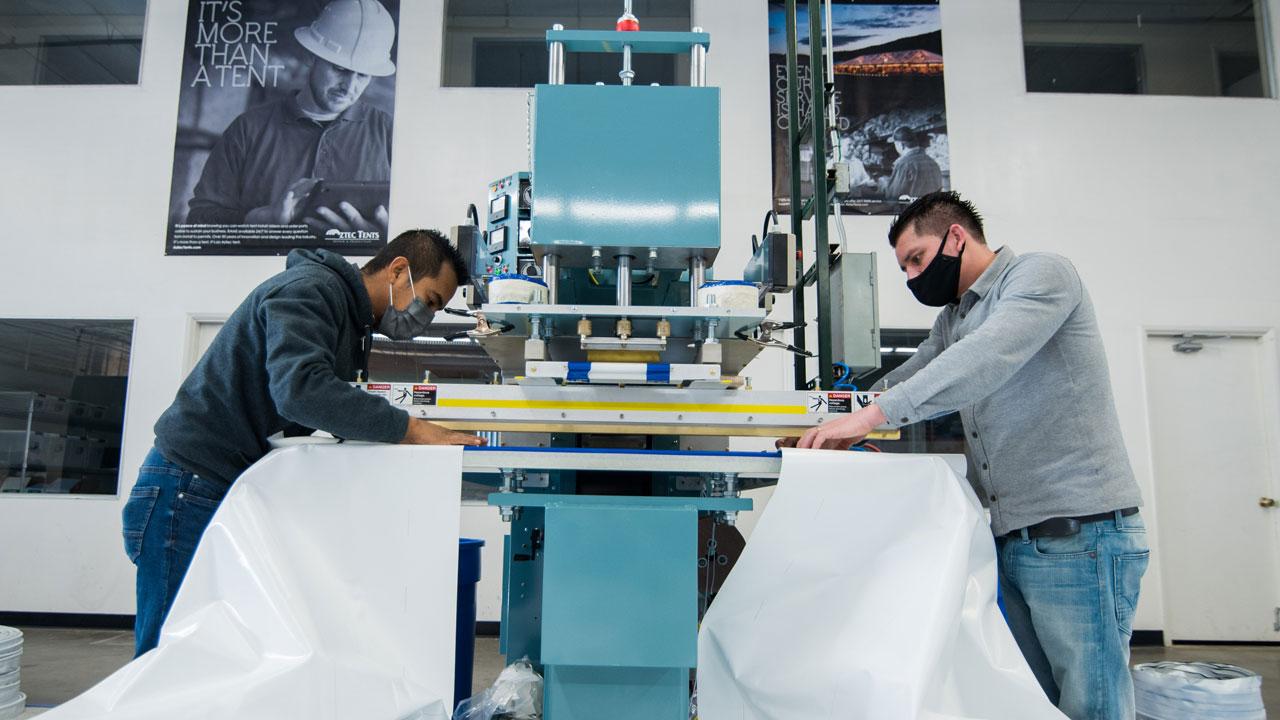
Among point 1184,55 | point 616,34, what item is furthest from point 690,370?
point 1184,55

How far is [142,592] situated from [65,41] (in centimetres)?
483

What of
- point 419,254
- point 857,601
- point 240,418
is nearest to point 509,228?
point 419,254

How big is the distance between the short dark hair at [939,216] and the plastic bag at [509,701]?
4.06 ft

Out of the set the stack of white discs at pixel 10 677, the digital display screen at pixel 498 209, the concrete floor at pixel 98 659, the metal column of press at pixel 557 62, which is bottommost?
the concrete floor at pixel 98 659

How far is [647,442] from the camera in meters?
1.99

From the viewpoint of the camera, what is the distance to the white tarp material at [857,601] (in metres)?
1.22

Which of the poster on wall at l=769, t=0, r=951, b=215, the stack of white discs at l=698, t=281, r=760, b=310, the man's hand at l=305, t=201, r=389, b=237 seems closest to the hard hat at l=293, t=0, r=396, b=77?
the man's hand at l=305, t=201, r=389, b=237

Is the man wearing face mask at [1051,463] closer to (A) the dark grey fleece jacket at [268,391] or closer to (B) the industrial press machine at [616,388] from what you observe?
(B) the industrial press machine at [616,388]

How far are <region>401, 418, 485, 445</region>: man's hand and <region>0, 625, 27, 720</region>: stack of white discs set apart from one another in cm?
200

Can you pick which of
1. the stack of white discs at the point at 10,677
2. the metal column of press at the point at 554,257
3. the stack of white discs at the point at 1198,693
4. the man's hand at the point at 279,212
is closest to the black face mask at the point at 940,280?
the metal column of press at the point at 554,257

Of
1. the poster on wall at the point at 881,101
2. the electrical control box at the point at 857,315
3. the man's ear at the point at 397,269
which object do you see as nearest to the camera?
the man's ear at the point at 397,269

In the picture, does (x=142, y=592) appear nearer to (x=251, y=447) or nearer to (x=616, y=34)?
(x=251, y=447)

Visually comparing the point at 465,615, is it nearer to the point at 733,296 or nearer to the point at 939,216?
the point at 733,296

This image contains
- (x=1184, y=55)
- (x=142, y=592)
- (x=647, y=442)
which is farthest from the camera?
(x=1184, y=55)
